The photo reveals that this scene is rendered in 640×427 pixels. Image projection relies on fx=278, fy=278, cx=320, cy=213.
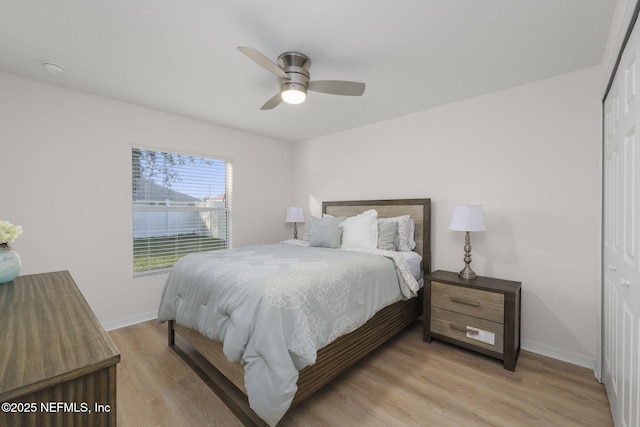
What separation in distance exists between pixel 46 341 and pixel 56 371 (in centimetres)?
23

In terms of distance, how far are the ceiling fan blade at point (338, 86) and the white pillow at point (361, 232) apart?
148cm

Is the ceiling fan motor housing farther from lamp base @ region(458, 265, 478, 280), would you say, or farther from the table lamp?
lamp base @ region(458, 265, 478, 280)

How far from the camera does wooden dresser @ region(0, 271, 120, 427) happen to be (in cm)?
65

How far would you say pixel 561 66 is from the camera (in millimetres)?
2248

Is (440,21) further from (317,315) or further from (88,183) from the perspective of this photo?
(88,183)

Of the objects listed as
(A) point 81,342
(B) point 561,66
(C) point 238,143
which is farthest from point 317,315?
(C) point 238,143

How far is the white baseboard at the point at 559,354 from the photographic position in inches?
89.5

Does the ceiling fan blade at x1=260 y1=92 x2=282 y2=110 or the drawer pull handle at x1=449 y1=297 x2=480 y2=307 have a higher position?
the ceiling fan blade at x1=260 y1=92 x2=282 y2=110

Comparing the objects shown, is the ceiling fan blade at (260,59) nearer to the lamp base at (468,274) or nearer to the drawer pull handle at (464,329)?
the lamp base at (468,274)

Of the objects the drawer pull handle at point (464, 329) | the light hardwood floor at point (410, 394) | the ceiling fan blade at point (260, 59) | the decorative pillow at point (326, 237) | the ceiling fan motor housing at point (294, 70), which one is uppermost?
the ceiling fan motor housing at point (294, 70)

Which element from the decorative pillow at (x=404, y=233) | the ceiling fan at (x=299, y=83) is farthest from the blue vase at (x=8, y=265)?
the decorative pillow at (x=404, y=233)

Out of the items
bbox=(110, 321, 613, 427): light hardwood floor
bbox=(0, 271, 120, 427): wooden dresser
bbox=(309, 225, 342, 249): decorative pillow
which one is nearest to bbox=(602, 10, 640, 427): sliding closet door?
bbox=(110, 321, 613, 427): light hardwood floor

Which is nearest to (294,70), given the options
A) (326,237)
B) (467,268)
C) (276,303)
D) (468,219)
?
(276,303)

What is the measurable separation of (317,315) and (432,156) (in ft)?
7.53
